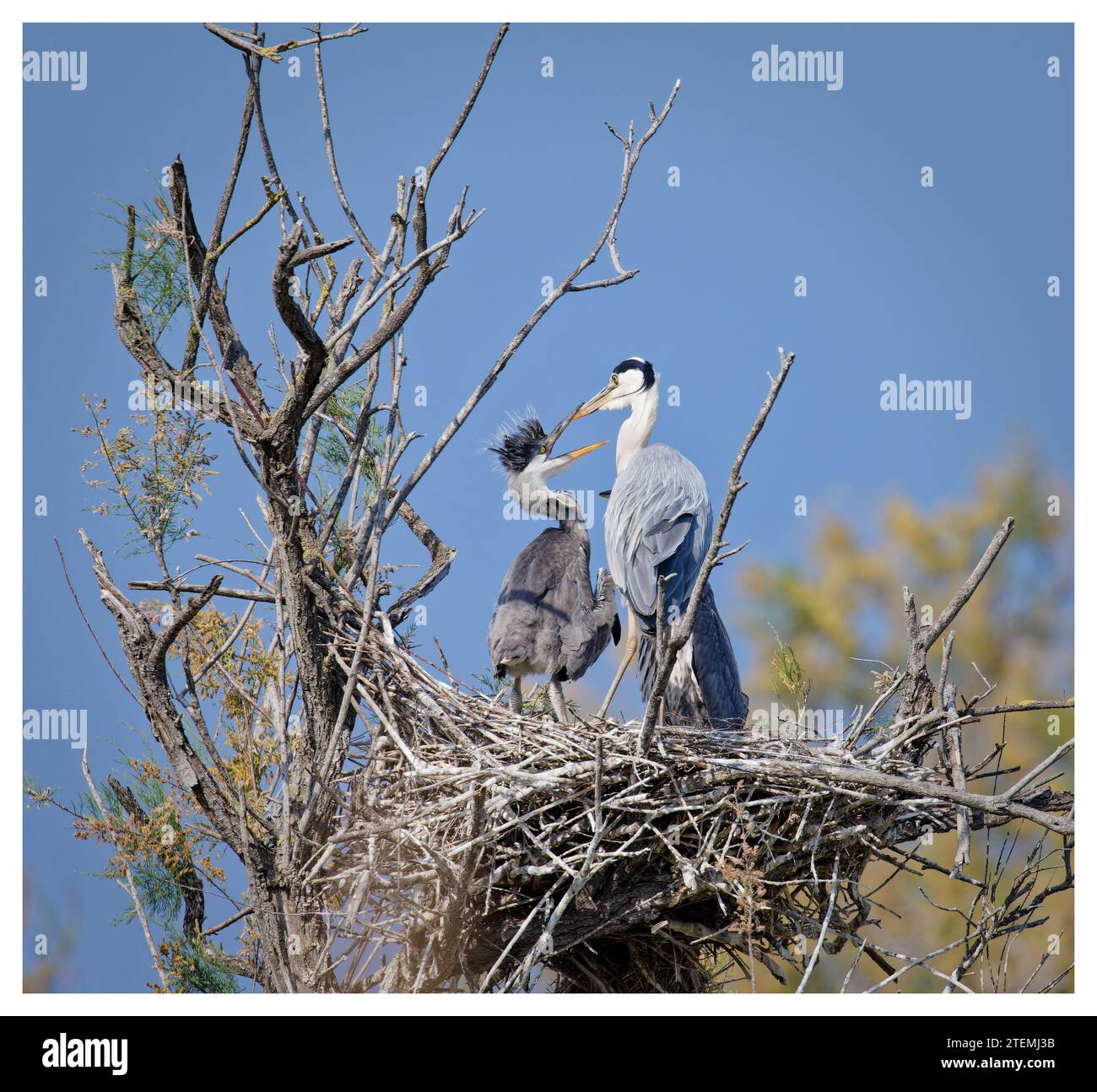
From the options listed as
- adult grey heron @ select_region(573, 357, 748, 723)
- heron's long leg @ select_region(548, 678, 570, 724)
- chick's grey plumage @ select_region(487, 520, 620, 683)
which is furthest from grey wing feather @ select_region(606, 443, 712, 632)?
heron's long leg @ select_region(548, 678, 570, 724)

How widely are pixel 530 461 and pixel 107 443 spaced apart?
225 centimetres

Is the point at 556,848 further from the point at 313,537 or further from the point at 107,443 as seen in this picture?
the point at 107,443

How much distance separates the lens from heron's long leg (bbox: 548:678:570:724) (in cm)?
525

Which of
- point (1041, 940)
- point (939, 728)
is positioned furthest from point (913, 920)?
point (939, 728)

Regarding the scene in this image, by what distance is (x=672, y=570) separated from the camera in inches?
205

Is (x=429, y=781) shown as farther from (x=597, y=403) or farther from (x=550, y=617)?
(x=597, y=403)

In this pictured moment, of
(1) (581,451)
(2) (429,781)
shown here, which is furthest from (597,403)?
(2) (429,781)

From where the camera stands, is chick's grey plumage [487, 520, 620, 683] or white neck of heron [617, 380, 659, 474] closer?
chick's grey plumage [487, 520, 620, 683]

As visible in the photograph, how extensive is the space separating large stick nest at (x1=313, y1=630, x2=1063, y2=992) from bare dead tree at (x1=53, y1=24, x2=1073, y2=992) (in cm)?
1

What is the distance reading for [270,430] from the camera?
13.4ft

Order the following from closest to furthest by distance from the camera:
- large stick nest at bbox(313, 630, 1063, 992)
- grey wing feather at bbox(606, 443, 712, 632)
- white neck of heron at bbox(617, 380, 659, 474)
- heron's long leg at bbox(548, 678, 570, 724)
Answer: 1. large stick nest at bbox(313, 630, 1063, 992)
2. grey wing feather at bbox(606, 443, 712, 632)
3. heron's long leg at bbox(548, 678, 570, 724)
4. white neck of heron at bbox(617, 380, 659, 474)

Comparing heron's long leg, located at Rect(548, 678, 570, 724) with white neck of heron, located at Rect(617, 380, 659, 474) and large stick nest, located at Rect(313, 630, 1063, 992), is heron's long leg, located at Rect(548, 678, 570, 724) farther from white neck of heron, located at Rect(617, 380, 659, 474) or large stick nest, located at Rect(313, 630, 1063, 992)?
white neck of heron, located at Rect(617, 380, 659, 474)

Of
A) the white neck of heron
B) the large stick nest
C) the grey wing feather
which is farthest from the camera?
the white neck of heron

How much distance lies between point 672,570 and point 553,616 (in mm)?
486
